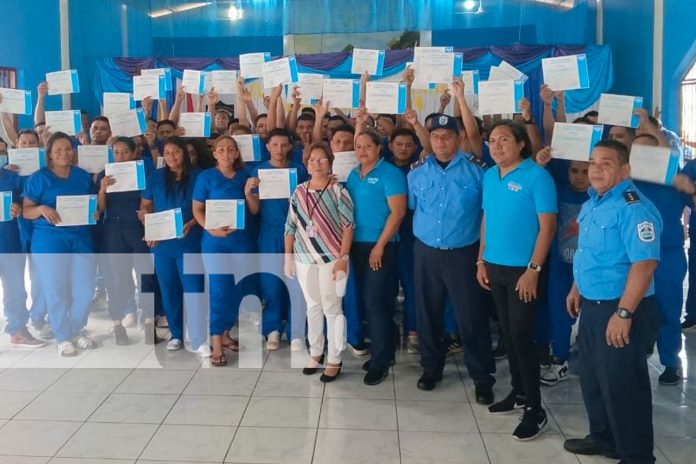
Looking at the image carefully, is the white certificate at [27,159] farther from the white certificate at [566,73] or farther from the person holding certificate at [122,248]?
the white certificate at [566,73]

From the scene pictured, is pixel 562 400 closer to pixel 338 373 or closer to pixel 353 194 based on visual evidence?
pixel 338 373

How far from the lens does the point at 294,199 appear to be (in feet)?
10.7

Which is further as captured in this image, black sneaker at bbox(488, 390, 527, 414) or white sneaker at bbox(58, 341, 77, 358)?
white sneaker at bbox(58, 341, 77, 358)

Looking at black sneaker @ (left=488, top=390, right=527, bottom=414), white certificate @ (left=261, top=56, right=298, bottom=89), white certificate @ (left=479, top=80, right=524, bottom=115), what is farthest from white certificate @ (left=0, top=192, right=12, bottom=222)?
black sneaker @ (left=488, top=390, right=527, bottom=414)

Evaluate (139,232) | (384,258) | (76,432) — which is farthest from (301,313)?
(76,432)

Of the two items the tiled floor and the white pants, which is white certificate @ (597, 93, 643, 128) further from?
the white pants

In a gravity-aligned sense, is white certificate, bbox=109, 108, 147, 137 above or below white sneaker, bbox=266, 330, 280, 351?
above

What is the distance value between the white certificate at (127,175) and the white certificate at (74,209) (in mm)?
179

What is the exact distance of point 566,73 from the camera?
3.27 m

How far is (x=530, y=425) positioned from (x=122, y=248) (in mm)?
2853

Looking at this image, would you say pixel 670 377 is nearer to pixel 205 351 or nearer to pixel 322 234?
pixel 322 234

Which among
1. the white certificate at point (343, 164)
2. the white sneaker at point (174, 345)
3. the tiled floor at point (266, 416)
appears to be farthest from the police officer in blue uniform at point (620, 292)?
the white sneaker at point (174, 345)

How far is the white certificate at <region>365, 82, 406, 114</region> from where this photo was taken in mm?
3514

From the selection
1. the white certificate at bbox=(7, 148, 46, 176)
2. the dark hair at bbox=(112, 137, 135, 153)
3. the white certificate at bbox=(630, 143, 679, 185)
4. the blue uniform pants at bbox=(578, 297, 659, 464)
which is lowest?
the blue uniform pants at bbox=(578, 297, 659, 464)
